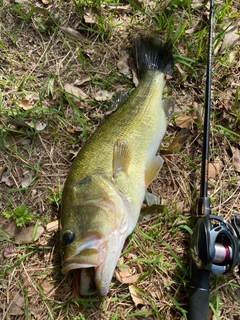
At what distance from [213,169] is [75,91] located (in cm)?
169

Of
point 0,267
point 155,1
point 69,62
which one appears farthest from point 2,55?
point 0,267

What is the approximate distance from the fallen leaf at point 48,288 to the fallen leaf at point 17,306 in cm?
21

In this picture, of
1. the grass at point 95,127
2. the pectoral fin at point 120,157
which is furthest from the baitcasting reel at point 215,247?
the pectoral fin at point 120,157

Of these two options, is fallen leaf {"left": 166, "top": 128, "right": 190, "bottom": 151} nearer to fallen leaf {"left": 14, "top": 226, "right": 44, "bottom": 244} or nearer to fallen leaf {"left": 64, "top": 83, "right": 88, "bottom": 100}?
fallen leaf {"left": 64, "top": 83, "right": 88, "bottom": 100}

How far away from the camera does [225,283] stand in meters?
3.29

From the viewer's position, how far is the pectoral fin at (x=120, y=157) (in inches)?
116

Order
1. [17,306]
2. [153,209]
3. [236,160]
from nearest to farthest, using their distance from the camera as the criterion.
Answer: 1. [17,306]
2. [153,209]
3. [236,160]

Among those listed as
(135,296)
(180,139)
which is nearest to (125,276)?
(135,296)

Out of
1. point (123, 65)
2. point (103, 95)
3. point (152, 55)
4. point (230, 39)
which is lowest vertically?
point (103, 95)

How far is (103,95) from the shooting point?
145 inches

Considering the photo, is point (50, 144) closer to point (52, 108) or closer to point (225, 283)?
point (52, 108)

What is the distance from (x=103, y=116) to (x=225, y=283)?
6.77ft

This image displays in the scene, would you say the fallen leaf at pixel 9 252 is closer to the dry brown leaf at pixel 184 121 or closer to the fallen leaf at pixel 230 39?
the dry brown leaf at pixel 184 121

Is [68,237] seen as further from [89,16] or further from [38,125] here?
[89,16]
